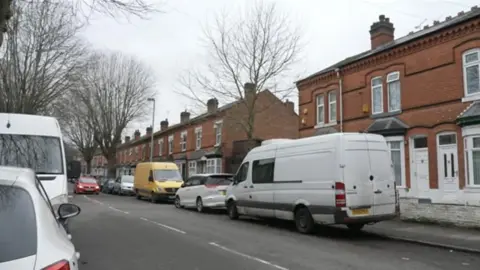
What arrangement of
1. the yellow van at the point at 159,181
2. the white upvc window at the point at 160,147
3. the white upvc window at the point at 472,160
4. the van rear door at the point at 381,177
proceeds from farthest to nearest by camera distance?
the white upvc window at the point at 160,147 → the yellow van at the point at 159,181 → the white upvc window at the point at 472,160 → the van rear door at the point at 381,177

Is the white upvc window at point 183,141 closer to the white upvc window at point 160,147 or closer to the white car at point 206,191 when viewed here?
the white upvc window at point 160,147

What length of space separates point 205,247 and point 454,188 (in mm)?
10931

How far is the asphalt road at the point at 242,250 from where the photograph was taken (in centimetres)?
830

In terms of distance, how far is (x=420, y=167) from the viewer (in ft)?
59.4

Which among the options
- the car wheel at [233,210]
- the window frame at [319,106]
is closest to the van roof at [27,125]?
the car wheel at [233,210]

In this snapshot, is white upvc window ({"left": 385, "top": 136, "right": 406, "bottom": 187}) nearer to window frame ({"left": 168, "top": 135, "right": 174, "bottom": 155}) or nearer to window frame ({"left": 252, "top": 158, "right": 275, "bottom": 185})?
window frame ({"left": 252, "top": 158, "right": 275, "bottom": 185})

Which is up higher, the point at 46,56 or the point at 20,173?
the point at 46,56

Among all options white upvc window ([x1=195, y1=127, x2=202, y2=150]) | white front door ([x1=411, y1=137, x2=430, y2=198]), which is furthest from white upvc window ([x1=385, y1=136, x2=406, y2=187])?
white upvc window ([x1=195, y1=127, x2=202, y2=150])

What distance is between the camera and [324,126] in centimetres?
2402

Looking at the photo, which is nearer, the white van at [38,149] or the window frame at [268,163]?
the white van at [38,149]

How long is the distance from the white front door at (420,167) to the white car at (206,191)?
25.6 ft

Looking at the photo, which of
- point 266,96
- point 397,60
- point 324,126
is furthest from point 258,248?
point 266,96

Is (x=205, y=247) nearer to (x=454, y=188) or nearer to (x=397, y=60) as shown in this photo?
(x=454, y=188)

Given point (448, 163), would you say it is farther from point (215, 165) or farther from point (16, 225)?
point (215, 165)
